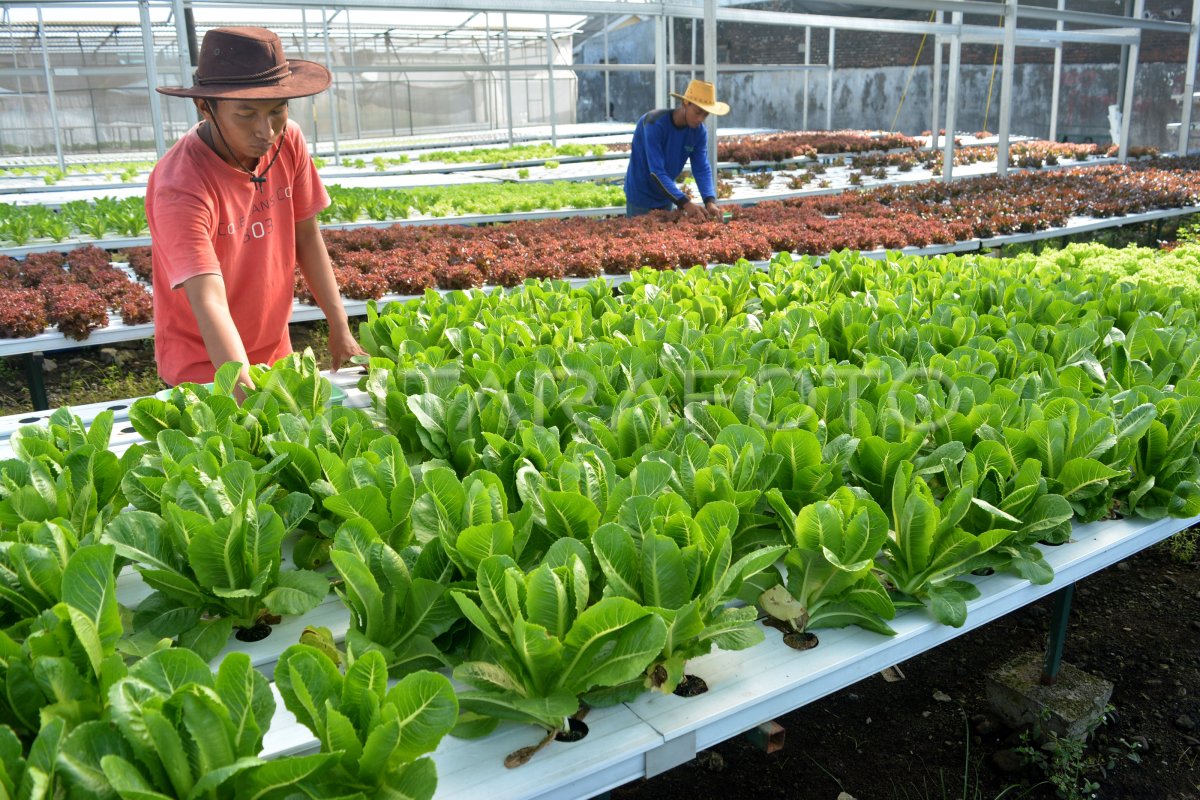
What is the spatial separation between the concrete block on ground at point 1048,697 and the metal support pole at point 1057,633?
40 mm

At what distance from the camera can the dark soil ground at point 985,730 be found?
101 inches

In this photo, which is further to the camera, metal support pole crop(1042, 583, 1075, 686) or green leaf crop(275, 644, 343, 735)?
metal support pole crop(1042, 583, 1075, 686)

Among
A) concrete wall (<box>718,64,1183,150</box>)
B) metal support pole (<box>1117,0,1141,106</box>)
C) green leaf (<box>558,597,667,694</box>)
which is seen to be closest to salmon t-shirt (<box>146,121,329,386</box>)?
green leaf (<box>558,597,667,694</box>)

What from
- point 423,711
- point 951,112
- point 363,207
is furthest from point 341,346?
point 951,112

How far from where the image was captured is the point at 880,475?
1.88 m

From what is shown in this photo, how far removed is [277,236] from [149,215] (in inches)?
16.4

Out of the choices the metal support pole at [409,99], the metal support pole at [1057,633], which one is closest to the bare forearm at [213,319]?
the metal support pole at [1057,633]

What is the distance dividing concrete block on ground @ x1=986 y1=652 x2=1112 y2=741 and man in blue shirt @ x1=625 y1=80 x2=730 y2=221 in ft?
14.1

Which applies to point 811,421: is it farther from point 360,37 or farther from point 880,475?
point 360,37

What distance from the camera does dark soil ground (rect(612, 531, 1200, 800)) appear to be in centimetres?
255

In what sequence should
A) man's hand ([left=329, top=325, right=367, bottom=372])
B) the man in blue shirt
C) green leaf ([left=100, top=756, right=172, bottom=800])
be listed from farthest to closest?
1. the man in blue shirt
2. man's hand ([left=329, top=325, right=367, bottom=372])
3. green leaf ([left=100, top=756, right=172, bottom=800])

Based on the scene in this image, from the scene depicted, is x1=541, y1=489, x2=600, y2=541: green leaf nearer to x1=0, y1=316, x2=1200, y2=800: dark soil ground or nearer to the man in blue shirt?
x1=0, y1=316, x2=1200, y2=800: dark soil ground

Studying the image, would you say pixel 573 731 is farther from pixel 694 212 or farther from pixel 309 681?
pixel 694 212

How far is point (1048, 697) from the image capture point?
8.79ft
